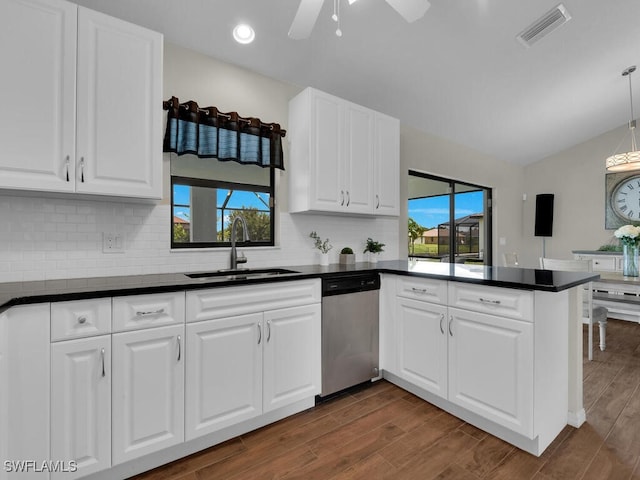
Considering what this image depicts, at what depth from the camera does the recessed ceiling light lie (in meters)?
Answer: 2.31

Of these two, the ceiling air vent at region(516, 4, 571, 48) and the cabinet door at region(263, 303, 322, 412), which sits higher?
the ceiling air vent at region(516, 4, 571, 48)

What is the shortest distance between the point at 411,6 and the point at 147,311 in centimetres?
205

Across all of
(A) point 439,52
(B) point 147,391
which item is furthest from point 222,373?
(A) point 439,52

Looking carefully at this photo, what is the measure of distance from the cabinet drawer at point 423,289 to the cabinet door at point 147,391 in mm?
1563

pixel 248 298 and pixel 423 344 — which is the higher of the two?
pixel 248 298

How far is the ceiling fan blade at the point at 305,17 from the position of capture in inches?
64.1

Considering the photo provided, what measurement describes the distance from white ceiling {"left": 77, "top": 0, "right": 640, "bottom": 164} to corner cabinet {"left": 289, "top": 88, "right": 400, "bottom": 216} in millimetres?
360

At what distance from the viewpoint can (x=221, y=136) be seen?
2.47m

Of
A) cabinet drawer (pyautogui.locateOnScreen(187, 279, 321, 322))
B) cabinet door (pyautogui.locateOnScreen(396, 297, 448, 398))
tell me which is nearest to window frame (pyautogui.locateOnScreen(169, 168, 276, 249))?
cabinet drawer (pyautogui.locateOnScreen(187, 279, 321, 322))

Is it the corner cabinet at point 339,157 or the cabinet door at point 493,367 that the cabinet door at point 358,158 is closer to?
the corner cabinet at point 339,157

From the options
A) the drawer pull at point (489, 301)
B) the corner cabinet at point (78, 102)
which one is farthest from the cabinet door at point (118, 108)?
the drawer pull at point (489, 301)

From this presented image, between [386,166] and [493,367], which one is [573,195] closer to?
[386,166]

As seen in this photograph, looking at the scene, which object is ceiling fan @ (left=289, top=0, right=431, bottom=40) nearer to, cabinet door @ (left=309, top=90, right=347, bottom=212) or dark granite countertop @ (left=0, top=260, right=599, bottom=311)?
cabinet door @ (left=309, top=90, right=347, bottom=212)

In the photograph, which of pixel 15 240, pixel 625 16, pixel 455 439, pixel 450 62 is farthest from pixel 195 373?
pixel 625 16
